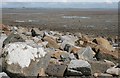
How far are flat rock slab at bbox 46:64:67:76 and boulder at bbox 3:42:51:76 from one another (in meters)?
0.50

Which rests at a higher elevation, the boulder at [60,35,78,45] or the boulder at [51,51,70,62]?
the boulder at [60,35,78,45]

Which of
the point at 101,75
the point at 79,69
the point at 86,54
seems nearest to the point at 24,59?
the point at 79,69

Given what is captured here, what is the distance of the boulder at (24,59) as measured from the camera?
29.9 ft

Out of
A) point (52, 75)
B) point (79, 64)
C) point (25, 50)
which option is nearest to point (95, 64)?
point (79, 64)

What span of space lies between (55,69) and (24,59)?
1406 mm

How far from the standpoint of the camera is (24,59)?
9.26m

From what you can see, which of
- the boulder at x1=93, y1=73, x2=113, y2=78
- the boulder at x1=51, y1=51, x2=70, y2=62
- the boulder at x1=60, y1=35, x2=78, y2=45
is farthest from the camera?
the boulder at x1=60, y1=35, x2=78, y2=45

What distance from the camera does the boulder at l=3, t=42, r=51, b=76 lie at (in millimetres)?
9102

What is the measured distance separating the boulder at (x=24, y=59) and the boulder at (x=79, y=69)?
97 centimetres

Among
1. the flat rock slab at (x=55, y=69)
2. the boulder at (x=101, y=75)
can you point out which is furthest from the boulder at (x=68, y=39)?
the flat rock slab at (x=55, y=69)

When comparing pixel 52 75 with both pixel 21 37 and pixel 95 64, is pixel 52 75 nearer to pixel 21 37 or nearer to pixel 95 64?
pixel 95 64

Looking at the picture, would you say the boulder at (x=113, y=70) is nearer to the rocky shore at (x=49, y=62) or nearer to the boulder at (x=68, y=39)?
the rocky shore at (x=49, y=62)

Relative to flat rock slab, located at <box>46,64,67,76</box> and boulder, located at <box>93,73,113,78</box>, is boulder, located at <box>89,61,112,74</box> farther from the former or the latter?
flat rock slab, located at <box>46,64,67,76</box>

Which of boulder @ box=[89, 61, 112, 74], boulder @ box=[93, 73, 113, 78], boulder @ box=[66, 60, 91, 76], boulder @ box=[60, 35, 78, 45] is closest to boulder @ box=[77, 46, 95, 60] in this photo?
boulder @ box=[89, 61, 112, 74]
